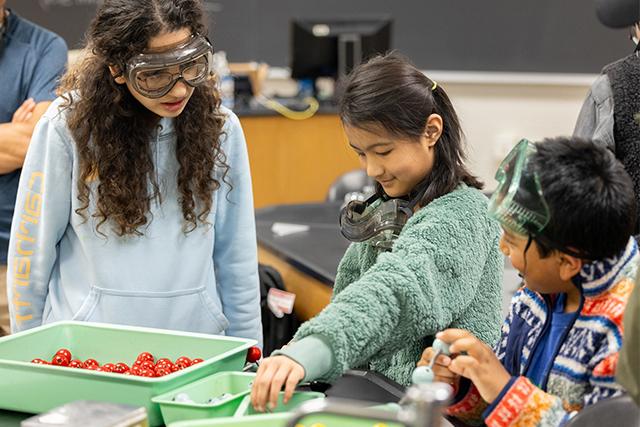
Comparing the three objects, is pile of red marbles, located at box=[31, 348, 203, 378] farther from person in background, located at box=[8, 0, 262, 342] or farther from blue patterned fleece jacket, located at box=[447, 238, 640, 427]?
blue patterned fleece jacket, located at box=[447, 238, 640, 427]

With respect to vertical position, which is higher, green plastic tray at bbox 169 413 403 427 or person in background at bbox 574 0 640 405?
person in background at bbox 574 0 640 405

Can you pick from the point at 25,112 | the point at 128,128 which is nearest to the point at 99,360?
the point at 128,128

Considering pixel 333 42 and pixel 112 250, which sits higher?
pixel 112 250

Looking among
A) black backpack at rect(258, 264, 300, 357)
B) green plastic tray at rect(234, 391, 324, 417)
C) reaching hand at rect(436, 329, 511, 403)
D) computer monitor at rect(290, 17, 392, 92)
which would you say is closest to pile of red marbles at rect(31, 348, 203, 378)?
green plastic tray at rect(234, 391, 324, 417)

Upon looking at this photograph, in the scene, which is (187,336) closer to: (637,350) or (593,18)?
(637,350)

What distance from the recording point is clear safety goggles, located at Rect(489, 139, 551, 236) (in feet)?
4.66

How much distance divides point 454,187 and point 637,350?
684 mm

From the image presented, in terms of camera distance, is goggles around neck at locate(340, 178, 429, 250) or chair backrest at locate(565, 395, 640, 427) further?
goggles around neck at locate(340, 178, 429, 250)

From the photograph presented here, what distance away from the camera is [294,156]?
5.43 meters

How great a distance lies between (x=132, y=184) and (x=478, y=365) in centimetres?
96

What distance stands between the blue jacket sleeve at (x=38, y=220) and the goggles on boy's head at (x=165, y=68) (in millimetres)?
223

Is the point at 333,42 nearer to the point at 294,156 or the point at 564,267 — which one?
the point at 294,156

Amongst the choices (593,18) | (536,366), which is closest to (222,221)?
(536,366)

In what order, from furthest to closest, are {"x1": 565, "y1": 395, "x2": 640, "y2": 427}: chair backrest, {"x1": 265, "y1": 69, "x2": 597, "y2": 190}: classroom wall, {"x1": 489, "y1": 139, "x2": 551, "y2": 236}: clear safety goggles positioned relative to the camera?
{"x1": 265, "y1": 69, "x2": 597, "y2": 190}: classroom wall → {"x1": 489, "y1": 139, "x2": 551, "y2": 236}: clear safety goggles → {"x1": 565, "y1": 395, "x2": 640, "y2": 427}: chair backrest
